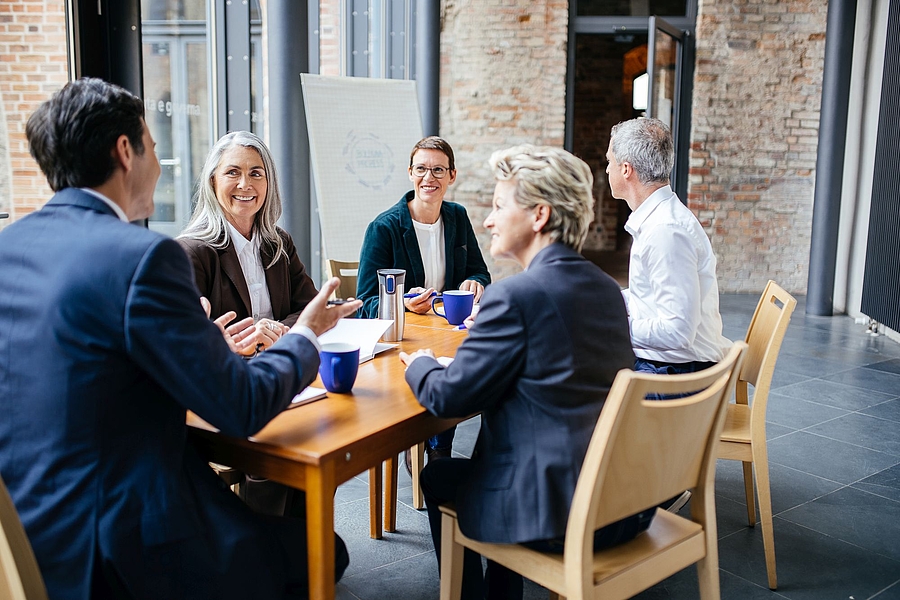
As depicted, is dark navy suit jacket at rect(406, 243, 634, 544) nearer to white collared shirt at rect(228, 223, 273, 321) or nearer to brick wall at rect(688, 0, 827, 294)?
white collared shirt at rect(228, 223, 273, 321)

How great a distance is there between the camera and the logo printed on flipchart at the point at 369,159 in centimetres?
413

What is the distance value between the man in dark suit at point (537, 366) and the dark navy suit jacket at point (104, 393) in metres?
0.45

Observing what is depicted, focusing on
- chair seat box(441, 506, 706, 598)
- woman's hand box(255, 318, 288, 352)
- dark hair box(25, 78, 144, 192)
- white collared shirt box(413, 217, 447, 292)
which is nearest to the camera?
dark hair box(25, 78, 144, 192)

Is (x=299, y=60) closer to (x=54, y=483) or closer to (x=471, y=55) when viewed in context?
(x=54, y=483)

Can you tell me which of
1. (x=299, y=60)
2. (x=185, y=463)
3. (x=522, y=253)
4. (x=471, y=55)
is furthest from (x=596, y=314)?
(x=471, y=55)

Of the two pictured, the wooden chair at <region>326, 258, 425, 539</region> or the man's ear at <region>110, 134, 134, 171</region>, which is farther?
the wooden chair at <region>326, 258, 425, 539</region>

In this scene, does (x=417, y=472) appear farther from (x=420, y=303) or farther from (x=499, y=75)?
(x=499, y=75)

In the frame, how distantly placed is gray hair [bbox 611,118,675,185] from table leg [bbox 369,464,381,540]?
1269mm

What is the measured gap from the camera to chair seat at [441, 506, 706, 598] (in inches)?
59.7

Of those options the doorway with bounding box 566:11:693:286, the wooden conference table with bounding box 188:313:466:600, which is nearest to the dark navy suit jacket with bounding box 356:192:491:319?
the wooden conference table with bounding box 188:313:466:600

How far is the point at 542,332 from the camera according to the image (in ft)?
4.78

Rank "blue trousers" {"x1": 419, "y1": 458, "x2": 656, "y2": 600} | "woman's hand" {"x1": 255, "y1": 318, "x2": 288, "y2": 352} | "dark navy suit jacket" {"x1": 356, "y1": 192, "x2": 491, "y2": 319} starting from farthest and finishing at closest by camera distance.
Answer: "dark navy suit jacket" {"x1": 356, "y1": 192, "x2": 491, "y2": 319}, "woman's hand" {"x1": 255, "y1": 318, "x2": 288, "y2": 352}, "blue trousers" {"x1": 419, "y1": 458, "x2": 656, "y2": 600}

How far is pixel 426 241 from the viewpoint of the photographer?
2973mm

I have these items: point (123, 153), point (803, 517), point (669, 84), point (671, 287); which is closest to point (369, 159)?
point (671, 287)
